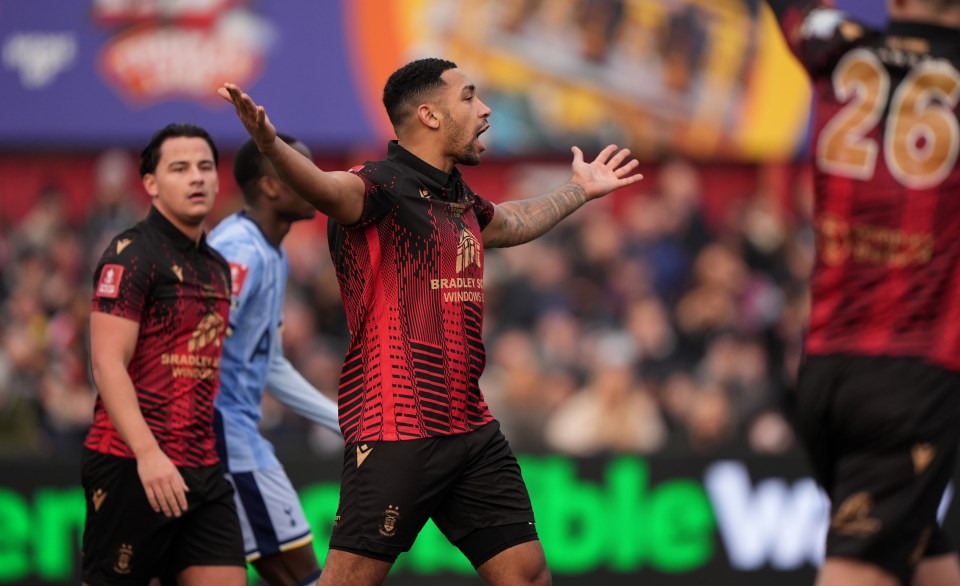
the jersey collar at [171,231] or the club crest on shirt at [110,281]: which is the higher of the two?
the jersey collar at [171,231]

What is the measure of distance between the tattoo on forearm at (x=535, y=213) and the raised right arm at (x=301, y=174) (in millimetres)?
990

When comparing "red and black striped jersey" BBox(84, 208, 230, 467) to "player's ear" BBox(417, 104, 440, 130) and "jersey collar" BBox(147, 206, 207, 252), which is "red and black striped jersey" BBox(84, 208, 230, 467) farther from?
"player's ear" BBox(417, 104, 440, 130)

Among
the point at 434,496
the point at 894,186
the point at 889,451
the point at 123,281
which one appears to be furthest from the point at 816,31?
the point at 123,281

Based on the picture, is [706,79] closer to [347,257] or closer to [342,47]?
[342,47]

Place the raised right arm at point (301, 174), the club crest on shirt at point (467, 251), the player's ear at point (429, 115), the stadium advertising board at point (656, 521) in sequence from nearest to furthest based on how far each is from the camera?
the raised right arm at point (301, 174) → the club crest on shirt at point (467, 251) → the player's ear at point (429, 115) → the stadium advertising board at point (656, 521)

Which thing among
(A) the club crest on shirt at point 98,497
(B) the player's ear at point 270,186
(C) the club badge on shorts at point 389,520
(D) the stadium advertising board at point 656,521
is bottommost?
(D) the stadium advertising board at point 656,521

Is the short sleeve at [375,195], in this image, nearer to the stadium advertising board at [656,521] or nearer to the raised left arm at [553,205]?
the raised left arm at [553,205]

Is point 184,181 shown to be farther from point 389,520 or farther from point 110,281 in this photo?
point 389,520

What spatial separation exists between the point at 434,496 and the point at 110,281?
1765 mm

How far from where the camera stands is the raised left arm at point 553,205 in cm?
645

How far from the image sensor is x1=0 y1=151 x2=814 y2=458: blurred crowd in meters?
12.2

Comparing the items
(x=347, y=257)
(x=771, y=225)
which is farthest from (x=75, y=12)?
(x=347, y=257)

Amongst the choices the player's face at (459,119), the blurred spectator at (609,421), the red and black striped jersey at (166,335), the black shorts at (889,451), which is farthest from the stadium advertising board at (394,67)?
the black shorts at (889,451)

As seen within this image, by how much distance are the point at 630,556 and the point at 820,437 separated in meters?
5.54
